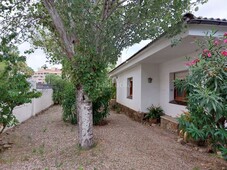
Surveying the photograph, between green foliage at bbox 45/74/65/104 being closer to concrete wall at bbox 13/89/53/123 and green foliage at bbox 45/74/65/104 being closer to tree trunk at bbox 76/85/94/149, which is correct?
concrete wall at bbox 13/89/53/123

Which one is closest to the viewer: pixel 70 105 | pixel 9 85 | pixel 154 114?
pixel 9 85

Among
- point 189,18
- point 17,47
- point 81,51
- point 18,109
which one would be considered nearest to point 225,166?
point 189,18

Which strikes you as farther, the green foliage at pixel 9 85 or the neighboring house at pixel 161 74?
the neighboring house at pixel 161 74

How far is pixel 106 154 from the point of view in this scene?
18.2ft

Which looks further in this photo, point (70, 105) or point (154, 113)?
point (154, 113)

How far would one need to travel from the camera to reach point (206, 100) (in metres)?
3.43

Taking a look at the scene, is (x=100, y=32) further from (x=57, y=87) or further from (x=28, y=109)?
(x=57, y=87)

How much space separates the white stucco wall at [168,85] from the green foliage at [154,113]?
0.82ft

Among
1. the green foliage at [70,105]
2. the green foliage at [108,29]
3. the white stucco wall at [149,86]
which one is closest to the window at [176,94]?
the white stucco wall at [149,86]

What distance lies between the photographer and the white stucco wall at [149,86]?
1168 cm

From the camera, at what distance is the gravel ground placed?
196 inches

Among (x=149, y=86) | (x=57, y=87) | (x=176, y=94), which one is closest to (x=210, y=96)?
Answer: (x=176, y=94)

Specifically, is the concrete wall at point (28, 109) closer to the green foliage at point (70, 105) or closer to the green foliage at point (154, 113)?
the green foliage at point (70, 105)

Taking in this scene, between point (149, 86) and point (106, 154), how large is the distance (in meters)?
6.82
